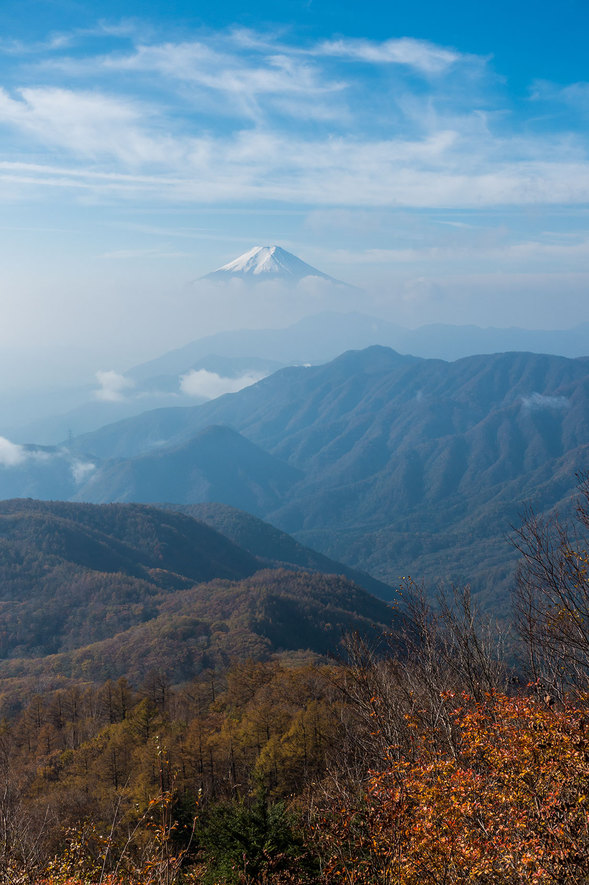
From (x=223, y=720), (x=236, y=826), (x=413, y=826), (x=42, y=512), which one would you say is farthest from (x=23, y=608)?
(x=413, y=826)

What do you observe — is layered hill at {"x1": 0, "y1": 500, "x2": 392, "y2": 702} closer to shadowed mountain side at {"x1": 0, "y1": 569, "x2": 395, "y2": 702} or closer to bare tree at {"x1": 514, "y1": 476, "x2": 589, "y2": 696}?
shadowed mountain side at {"x1": 0, "y1": 569, "x2": 395, "y2": 702}

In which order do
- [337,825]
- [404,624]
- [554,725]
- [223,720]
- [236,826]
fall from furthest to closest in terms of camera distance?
[223,720]
[404,624]
[236,826]
[337,825]
[554,725]

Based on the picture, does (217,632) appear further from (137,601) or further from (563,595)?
(563,595)

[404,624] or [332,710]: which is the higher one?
[404,624]

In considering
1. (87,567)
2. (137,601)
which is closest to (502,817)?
(137,601)

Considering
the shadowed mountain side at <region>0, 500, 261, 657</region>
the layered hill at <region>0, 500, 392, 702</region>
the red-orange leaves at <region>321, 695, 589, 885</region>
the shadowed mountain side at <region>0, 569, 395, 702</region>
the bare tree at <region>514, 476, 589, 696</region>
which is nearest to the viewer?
the red-orange leaves at <region>321, 695, 589, 885</region>

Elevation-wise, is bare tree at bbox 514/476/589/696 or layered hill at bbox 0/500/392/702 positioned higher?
bare tree at bbox 514/476/589/696

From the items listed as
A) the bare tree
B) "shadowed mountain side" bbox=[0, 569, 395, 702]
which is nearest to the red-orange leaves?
the bare tree

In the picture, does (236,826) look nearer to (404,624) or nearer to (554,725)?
(404,624)

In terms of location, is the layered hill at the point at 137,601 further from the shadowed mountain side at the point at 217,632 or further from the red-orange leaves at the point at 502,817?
the red-orange leaves at the point at 502,817
